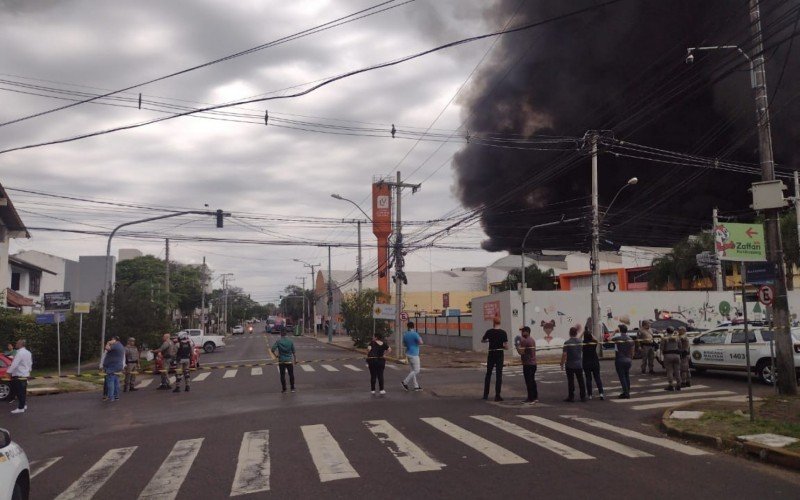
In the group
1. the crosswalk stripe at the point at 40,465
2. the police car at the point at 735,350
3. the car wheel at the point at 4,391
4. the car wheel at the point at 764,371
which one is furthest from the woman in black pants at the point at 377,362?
the car wheel at the point at 4,391

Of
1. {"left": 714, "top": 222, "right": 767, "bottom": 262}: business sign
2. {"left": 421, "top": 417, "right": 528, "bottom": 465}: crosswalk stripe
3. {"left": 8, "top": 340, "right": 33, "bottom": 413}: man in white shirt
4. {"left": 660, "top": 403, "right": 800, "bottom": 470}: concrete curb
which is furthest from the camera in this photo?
{"left": 8, "top": 340, "right": 33, "bottom": 413}: man in white shirt

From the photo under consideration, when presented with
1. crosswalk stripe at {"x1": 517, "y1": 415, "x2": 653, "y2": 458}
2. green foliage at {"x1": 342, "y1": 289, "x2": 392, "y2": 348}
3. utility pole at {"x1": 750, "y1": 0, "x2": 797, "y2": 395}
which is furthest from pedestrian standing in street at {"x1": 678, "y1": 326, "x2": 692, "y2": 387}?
green foliage at {"x1": 342, "y1": 289, "x2": 392, "y2": 348}

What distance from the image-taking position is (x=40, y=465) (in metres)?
7.76

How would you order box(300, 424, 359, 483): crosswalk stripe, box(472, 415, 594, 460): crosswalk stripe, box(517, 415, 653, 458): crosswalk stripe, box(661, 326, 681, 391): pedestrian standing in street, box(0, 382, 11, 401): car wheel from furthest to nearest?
box(0, 382, 11, 401): car wheel < box(661, 326, 681, 391): pedestrian standing in street < box(517, 415, 653, 458): crosswalk stripe < box(472, 415, 594, 460): crosswalk stripe < box(300, 424, 359, 483): crosswalk stripe

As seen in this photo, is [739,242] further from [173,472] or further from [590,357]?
[173,472]

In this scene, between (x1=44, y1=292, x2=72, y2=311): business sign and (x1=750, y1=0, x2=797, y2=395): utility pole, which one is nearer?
(x1=750, y1=0, x2=797, y2=395): utility pole

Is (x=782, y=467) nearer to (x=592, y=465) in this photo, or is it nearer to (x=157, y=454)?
(x=592, y=465)

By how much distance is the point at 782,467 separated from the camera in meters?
6.95

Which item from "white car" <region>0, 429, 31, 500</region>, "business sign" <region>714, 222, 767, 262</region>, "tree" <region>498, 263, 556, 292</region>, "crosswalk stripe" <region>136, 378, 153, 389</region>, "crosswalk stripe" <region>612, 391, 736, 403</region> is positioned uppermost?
"tree" <region>498, 263, 556, 292</region>

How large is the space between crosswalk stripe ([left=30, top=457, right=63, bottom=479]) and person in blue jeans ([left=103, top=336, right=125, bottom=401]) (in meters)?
7.18

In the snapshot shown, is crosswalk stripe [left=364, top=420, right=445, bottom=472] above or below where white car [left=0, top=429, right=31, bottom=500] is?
below

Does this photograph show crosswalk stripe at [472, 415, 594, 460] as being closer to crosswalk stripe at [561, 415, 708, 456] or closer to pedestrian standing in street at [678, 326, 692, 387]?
crosswalk stripe at [561, 415, 708, 456]

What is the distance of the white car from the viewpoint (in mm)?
4125

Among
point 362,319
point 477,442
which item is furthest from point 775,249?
point 362,319
